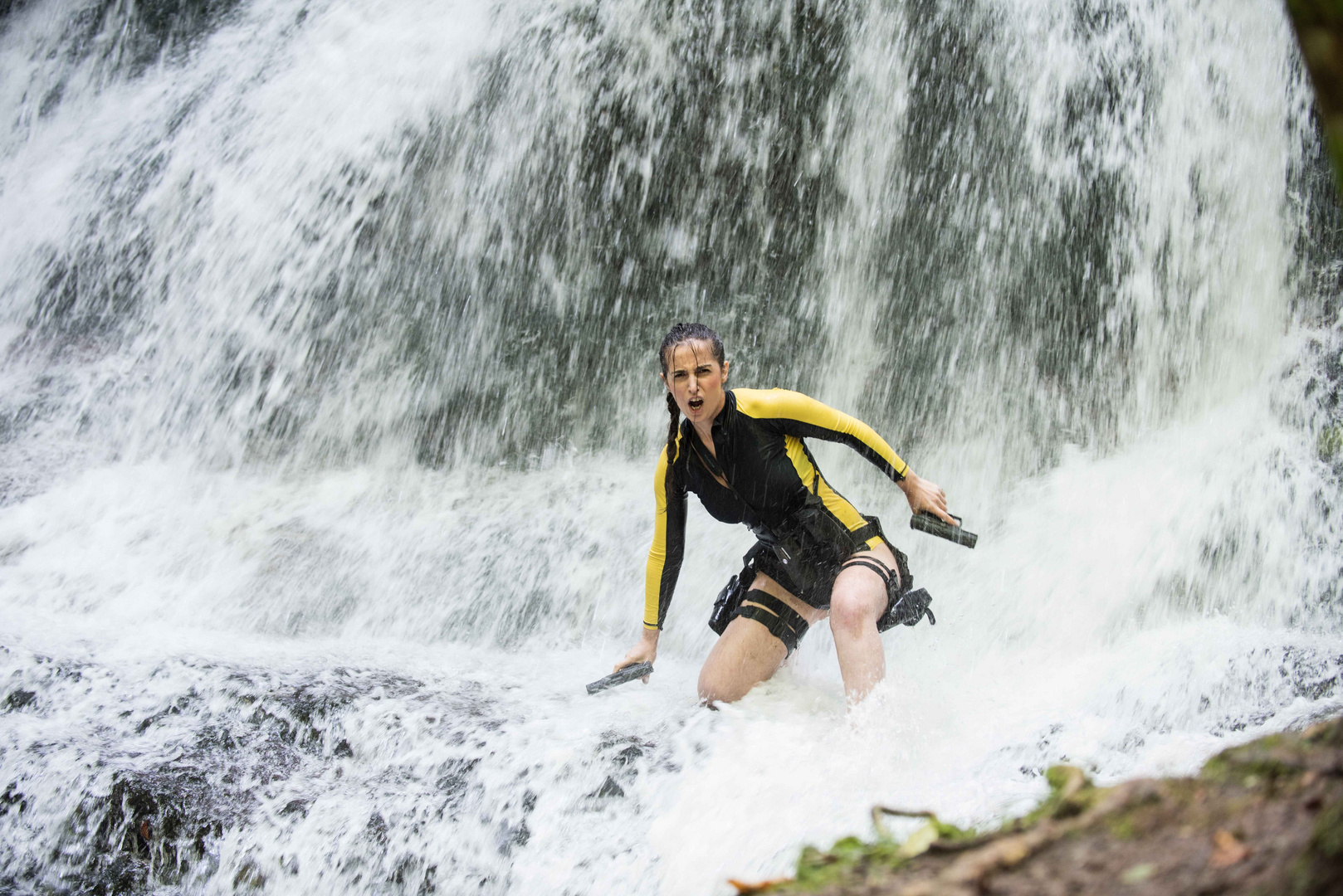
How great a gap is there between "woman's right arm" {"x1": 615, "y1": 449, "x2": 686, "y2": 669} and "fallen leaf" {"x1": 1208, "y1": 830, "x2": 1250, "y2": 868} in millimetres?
2584

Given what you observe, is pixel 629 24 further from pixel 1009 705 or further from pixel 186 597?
pixel 1009 705

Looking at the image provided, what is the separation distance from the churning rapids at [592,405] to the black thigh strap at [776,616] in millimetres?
286

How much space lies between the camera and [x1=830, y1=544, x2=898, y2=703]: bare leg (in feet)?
10.2

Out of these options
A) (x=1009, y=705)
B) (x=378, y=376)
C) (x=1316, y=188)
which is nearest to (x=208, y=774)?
(x=1009, y=705)

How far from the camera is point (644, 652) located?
3471mm

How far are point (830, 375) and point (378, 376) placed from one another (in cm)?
346

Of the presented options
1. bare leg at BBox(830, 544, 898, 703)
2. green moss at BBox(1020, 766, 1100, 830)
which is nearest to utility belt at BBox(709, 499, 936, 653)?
bare leg at BBox(830, 544, 898, 703)

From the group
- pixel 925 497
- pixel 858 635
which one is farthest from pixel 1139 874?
pixel 925 497

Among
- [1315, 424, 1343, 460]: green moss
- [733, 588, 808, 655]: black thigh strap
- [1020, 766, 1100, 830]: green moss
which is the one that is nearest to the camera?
[1020, 766, 1100, 830]: green moss

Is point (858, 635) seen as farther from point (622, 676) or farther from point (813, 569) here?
point (622, 676)

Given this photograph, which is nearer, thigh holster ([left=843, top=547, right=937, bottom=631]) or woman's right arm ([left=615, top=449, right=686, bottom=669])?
thigh holster ([left=843, top=547, right=937, bottom=631])

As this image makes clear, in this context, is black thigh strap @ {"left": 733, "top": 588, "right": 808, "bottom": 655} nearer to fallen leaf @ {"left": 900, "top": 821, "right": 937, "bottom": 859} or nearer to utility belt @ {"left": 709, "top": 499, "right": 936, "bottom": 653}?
utility belt @ {"left": 709, "top": 499, "right": 936, "bottom": 653}

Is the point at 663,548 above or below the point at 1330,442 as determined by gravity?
below

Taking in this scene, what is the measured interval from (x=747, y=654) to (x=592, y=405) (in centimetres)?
386
